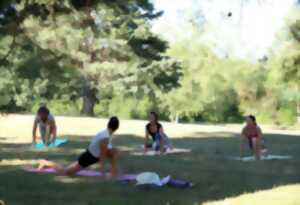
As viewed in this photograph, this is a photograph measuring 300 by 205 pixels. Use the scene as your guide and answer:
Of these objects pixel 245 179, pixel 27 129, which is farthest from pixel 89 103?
pixel 245 179

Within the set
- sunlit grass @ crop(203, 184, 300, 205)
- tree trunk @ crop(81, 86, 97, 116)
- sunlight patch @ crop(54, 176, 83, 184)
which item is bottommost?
sunlit grass @ crop(203, 184, 300, 205)

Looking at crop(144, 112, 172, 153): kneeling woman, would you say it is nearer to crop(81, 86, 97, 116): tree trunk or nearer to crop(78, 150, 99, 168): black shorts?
crop(78, 150, 99, 168): black shorts

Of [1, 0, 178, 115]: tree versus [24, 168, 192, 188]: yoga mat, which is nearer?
[24, 168, 192, 188]: yoga mat

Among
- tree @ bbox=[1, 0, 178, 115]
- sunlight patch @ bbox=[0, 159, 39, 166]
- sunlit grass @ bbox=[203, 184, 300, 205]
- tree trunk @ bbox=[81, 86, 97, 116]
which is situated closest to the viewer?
sunlit grass @ bbox=[203, 184, 300, 205]

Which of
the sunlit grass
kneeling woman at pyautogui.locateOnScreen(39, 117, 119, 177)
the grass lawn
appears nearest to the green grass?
the grass lawn

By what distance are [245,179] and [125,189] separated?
2.35 metres

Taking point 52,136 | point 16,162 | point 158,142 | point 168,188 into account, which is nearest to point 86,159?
point 168,188

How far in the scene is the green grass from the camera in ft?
26.5

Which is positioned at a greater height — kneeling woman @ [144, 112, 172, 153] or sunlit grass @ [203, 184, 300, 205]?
kneeling woman @ [144, 112, 172, 153]

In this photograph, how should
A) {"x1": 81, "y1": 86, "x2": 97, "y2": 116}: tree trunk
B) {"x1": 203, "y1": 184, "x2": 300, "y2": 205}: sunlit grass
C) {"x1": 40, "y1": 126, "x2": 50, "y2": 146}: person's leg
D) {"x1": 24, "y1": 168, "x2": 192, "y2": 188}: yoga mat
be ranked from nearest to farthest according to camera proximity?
{"x1": 203, "y1": 184, "x2": 300, "y2": 205}: sunlit grass
{"x1": 24, "y1": 168, "x2": 192, "y2": 188}: yoga mat
{"x1": 40, "y1": 126, "x2": 50, "y2": 146}: person's leg
{"x1": 81, "y1": 86, "x2": 97, "y2": 116}: tree trunk

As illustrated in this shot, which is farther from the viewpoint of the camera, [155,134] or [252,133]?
[252,133]

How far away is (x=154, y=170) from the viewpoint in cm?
1127

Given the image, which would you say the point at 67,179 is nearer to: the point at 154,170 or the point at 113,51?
the point at 154,170

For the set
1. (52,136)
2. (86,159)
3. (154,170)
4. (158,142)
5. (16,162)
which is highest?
(52,136)
